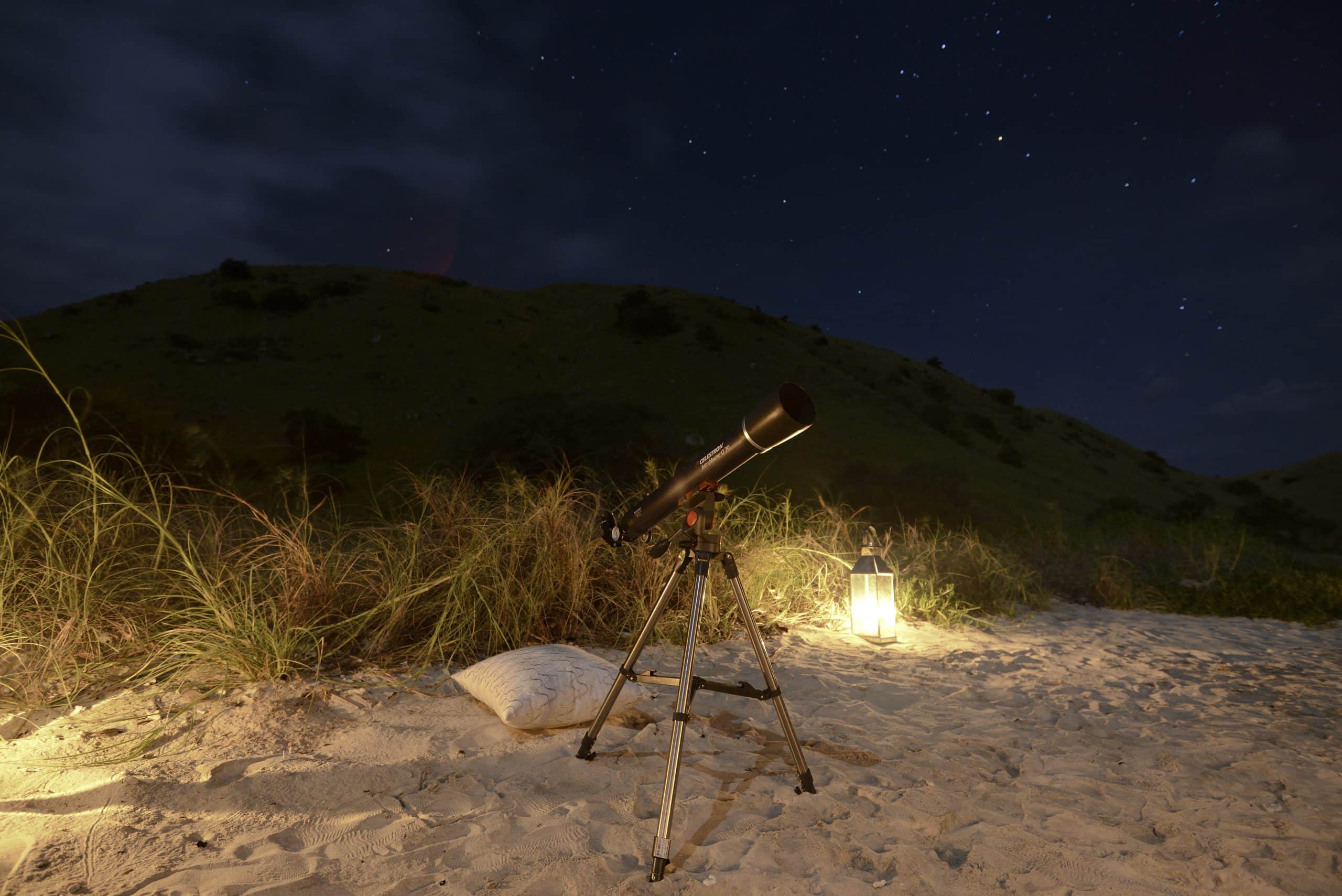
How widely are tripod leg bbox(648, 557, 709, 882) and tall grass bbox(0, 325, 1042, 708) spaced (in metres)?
2.18

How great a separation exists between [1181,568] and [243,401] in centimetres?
2978

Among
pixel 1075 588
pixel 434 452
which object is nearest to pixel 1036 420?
pixel 434 452

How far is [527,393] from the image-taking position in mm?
31141

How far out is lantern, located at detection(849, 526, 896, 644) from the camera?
5.68 meters

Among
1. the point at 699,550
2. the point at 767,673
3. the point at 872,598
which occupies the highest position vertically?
the point at 699,550

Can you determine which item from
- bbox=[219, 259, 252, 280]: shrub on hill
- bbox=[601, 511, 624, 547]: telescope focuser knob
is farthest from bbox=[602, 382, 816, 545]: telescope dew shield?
bbox=[219, 259, 252, 280]: shrub on hill

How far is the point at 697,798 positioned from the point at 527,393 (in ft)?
96.2

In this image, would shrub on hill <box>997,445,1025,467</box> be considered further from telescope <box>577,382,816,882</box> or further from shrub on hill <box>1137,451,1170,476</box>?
telescope <box>577,382,816,882</box>

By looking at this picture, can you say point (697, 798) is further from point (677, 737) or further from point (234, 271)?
point (234, 271)

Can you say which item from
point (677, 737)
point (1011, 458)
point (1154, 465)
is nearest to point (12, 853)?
point (677, 737)

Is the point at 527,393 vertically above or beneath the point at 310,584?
above

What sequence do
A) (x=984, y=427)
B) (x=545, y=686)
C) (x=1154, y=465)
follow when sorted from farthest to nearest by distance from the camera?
1. (x=1154, y=465)
2. (x=984, y=427)
3. (x=545, y=686)

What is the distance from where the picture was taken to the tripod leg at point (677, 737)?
222 cm

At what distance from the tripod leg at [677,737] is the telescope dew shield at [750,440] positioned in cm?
30
